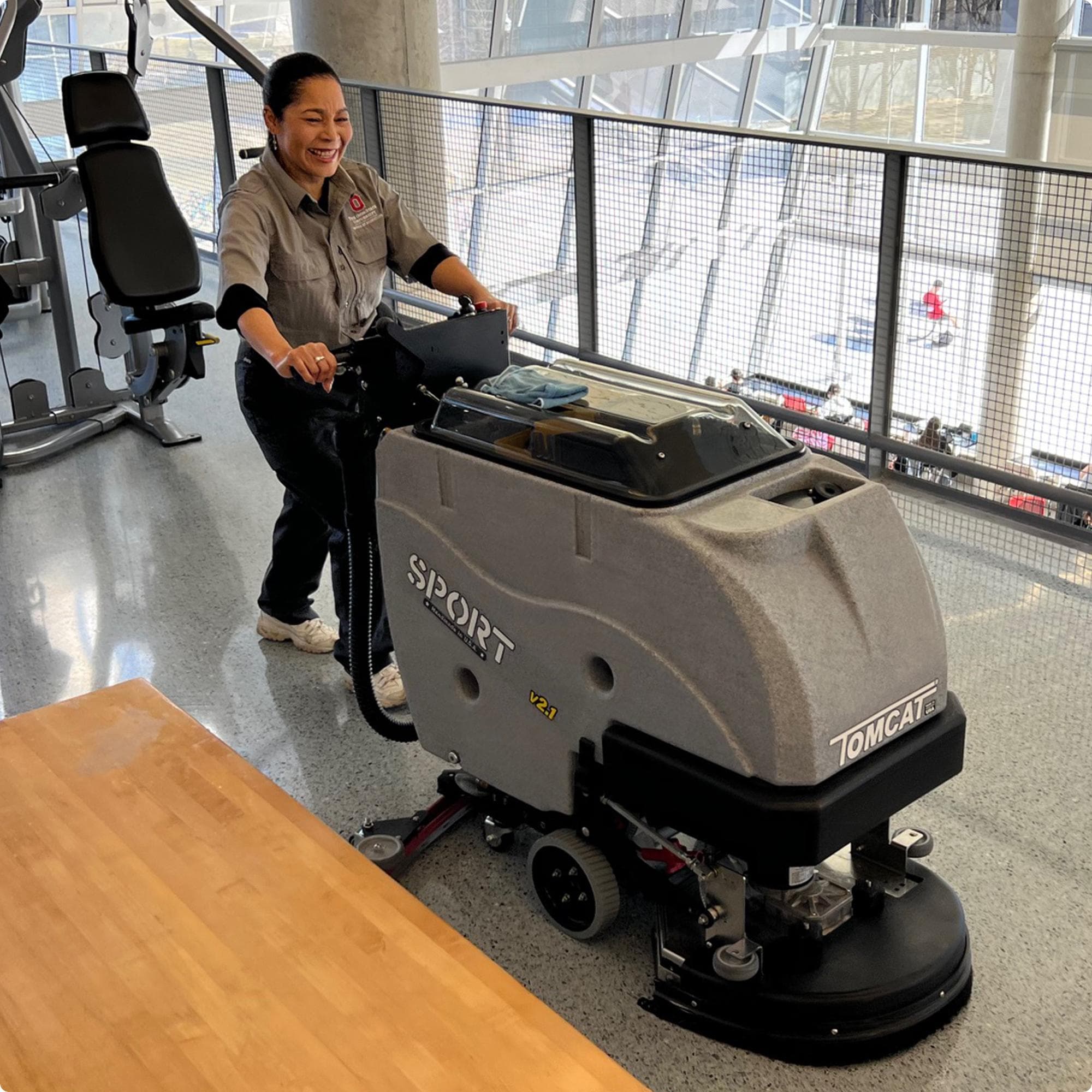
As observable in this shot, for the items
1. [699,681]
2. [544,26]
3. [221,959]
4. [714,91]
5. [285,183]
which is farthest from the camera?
[714,91]

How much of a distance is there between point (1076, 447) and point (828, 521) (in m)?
2.02

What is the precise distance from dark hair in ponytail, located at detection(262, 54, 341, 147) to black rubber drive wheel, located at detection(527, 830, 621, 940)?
143 cm

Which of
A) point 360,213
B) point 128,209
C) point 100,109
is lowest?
point 128,209

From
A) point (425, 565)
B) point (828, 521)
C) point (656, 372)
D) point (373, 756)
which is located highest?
point (828, 521)

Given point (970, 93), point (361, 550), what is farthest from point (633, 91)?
point (361, 550)

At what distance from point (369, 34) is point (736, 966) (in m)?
4.92

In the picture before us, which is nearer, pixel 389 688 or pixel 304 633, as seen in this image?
pixel 389 688

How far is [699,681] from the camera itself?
176 cm

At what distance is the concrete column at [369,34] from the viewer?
5746 mm

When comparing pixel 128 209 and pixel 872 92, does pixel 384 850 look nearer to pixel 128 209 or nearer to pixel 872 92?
pixel 128 209

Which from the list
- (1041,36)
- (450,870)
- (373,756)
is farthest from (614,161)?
(1041,36)

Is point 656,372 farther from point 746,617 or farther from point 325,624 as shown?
point 746,617

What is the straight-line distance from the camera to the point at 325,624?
3256mm

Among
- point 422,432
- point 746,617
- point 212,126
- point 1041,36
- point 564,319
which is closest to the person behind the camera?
point 746,617
